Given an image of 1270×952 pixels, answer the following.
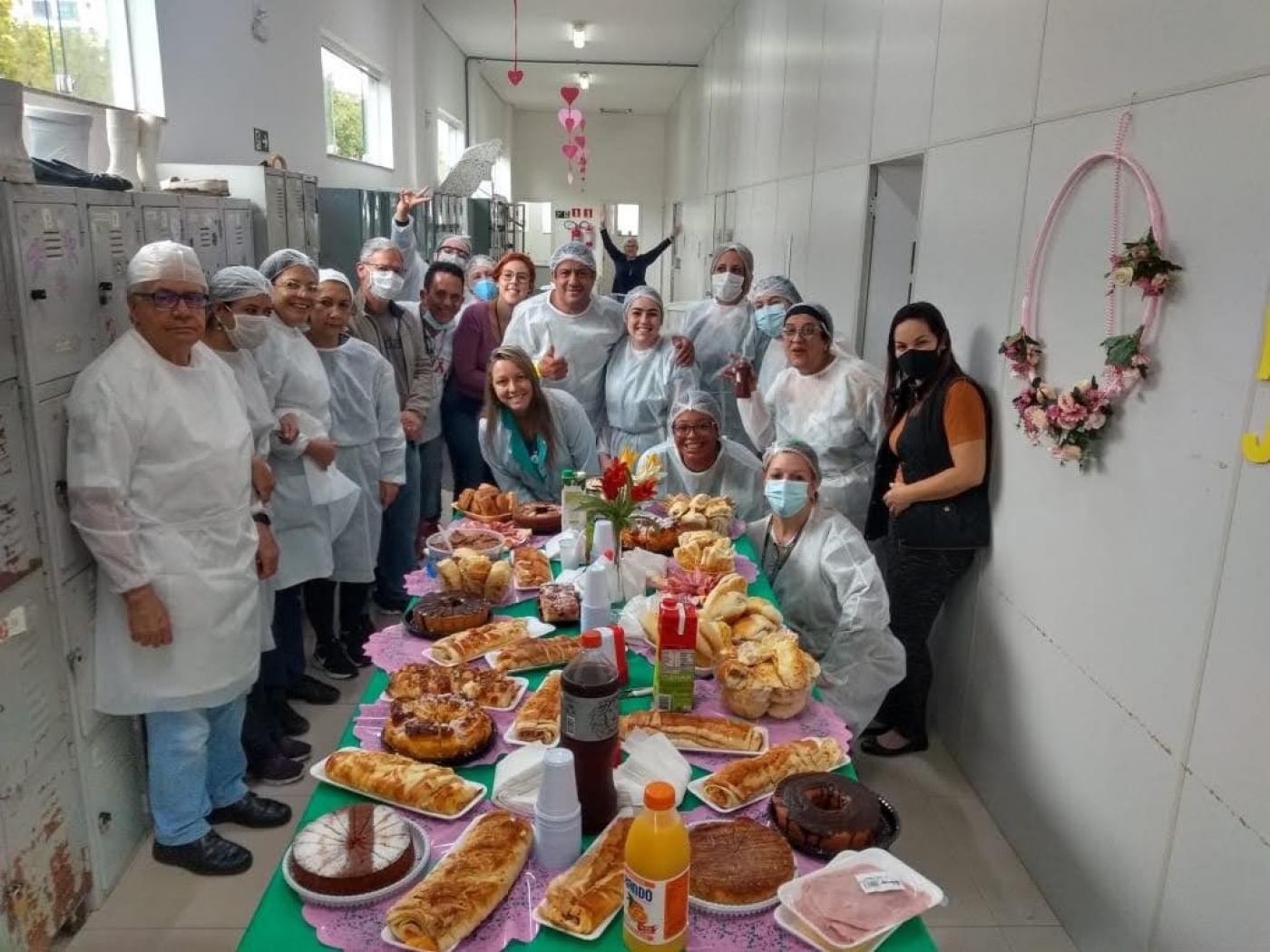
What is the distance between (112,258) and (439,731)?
180 cm

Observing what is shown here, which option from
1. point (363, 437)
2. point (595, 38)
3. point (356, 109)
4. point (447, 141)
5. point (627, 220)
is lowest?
point (363, 437)

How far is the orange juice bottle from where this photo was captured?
1214mm

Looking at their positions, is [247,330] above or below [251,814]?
above

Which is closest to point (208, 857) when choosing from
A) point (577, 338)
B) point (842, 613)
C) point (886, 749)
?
point (842, 613)

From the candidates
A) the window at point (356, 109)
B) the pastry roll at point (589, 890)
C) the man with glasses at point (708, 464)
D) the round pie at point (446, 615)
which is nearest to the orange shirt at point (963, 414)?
the man with glasses at point (708, 464)

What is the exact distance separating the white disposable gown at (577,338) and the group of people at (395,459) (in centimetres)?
1

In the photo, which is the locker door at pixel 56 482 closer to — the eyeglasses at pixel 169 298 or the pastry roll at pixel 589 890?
the eyeglasses at pixel 169 298

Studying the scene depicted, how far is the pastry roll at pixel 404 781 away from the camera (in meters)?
1.58

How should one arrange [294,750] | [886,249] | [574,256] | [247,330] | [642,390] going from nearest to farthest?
[247,330]
[294,750]
[642,390]
[574,256]
[886,249]

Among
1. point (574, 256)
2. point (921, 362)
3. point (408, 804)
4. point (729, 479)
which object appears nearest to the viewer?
point (408, 804)

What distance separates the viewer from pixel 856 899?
1.37 metres

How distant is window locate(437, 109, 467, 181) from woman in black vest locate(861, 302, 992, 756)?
790 centimetres

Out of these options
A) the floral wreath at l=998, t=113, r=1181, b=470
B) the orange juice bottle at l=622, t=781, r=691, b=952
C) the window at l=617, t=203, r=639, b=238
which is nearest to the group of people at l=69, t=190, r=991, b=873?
the floral wreath at l=998, t=113, r=1181, b=470

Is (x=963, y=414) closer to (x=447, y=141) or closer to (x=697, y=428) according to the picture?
(x=697, y=428)
